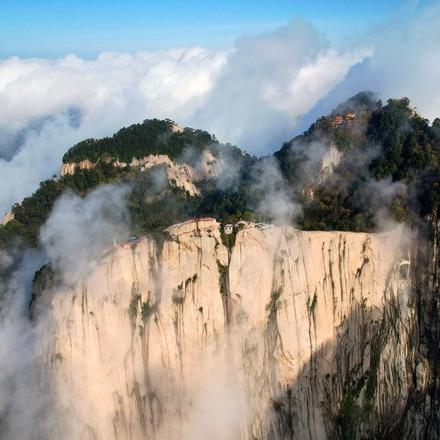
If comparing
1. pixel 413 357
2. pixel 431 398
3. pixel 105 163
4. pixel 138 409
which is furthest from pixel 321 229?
pixel 105 163

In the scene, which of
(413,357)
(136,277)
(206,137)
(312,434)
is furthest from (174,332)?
(206,137)

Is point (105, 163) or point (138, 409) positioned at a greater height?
point (105, 163)

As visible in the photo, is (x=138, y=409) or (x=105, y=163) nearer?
(x=138, y=409)

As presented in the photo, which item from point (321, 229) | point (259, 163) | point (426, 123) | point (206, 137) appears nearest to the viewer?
point (321, 229)

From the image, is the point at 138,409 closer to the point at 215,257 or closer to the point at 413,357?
the point at 215,257

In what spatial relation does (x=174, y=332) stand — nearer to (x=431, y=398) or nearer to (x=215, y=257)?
(x=215, y=257)

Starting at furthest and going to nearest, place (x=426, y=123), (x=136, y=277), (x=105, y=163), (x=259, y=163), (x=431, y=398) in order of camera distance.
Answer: (x=105, y=163)
(x=259, y=163)
(x=426, y=123)
(x=431, y=398)
(x=136, y=277)

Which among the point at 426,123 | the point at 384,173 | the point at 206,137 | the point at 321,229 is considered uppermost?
the point at 206,137
